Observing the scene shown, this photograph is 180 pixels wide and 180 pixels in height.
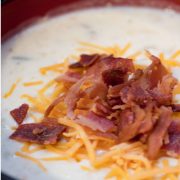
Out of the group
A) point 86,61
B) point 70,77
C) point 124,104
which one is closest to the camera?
point 124,104

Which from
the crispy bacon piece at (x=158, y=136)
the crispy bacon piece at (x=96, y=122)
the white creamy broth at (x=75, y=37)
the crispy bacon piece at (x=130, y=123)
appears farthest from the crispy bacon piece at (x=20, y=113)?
the crispy bacon piece at (x=158, y=136)

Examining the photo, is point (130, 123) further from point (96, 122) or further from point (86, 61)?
point (86, 61)

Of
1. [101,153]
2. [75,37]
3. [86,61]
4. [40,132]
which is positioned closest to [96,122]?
[101,153]

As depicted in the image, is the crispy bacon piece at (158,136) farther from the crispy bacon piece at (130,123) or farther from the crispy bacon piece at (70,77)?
the crispy bacon piece at (70,77)

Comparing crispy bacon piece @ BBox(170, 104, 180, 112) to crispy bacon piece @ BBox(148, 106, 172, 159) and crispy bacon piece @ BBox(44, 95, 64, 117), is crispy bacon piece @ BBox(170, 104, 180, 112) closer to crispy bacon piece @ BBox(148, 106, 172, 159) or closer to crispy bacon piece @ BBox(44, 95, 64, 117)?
crispy bacon piece @ BBox(148, 106, 172, 159)

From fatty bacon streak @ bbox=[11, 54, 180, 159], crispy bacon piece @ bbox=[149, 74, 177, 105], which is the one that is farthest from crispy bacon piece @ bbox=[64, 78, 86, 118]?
crispy bacon piece @ bbox=[149, 74, 177, 105]
